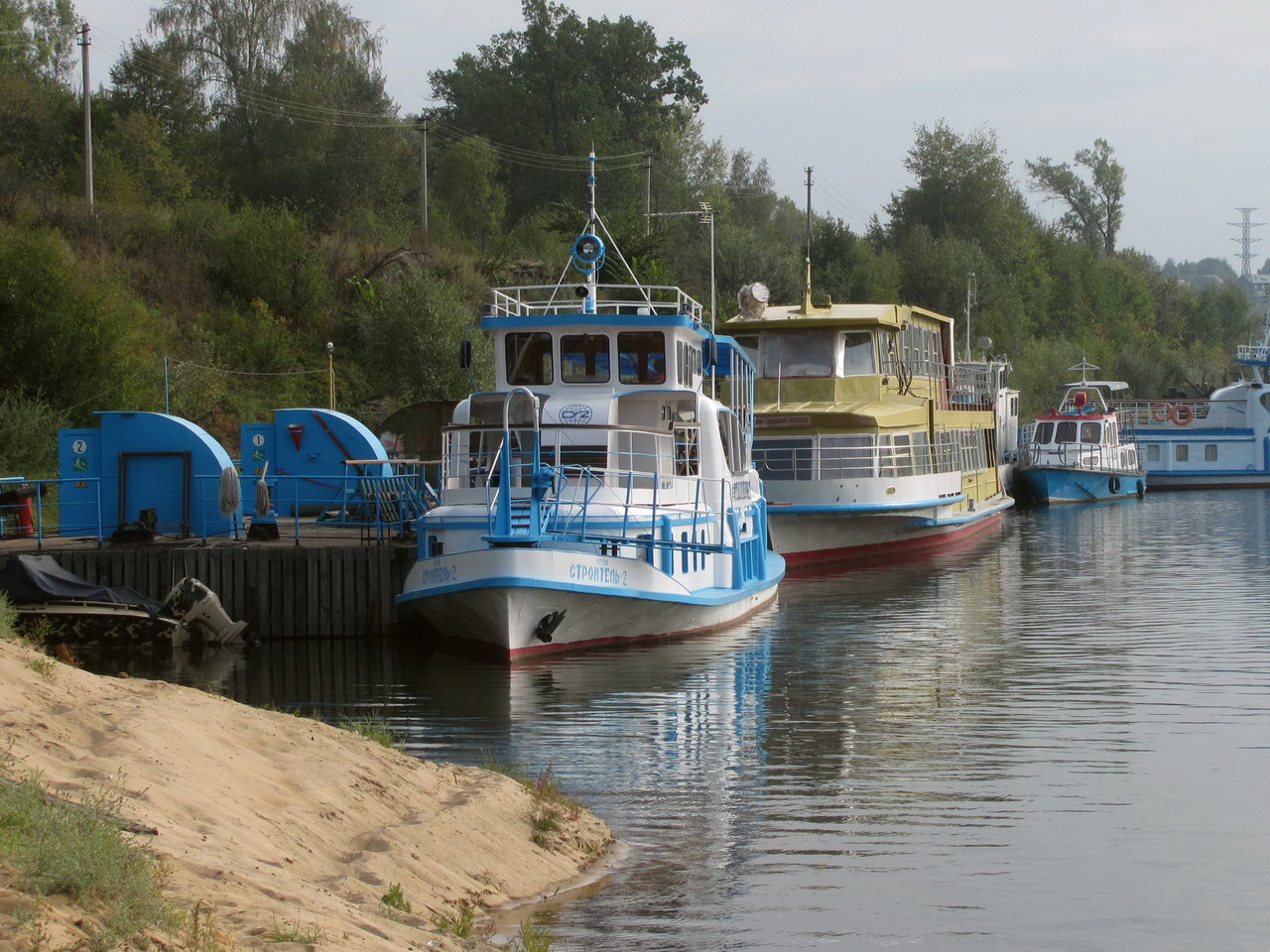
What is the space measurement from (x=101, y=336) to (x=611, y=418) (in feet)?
71.8

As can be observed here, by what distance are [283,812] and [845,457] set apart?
2471 cm

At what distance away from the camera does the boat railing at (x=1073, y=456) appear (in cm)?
5481

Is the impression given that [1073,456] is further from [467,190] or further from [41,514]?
[41,514]

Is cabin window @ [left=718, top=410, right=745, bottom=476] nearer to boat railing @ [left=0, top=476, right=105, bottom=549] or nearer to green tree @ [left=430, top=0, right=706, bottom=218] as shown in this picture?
boat railing @ [left=0, top=476, right=105, bottom=549]

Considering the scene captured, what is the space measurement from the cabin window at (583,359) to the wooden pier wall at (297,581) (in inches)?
142

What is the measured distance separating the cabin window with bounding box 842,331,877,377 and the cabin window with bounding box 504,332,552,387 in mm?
14283

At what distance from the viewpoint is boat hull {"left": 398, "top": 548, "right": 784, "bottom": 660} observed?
1869 centimetres

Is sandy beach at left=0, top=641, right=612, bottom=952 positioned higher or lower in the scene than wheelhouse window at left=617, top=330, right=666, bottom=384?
lower

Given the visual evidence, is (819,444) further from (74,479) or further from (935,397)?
(74,479)

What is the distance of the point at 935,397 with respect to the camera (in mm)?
40625

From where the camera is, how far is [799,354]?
35.9 metres

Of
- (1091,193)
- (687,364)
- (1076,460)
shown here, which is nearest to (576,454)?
(687,364)

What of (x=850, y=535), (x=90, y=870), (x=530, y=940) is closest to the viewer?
(x=90, y=870)

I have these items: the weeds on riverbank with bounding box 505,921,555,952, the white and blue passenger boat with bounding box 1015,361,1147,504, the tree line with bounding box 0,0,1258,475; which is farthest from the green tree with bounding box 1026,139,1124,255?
the weeds on riverbank with bounding box 505,921,555,952
